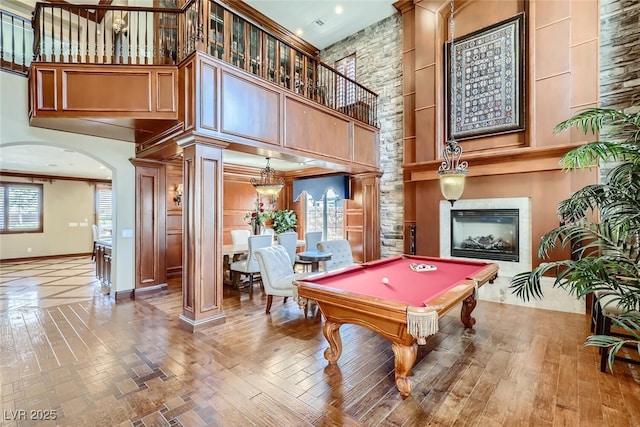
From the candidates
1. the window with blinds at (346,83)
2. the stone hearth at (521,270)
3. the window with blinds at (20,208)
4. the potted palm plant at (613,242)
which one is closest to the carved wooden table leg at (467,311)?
the potted palm plant at (613,242)

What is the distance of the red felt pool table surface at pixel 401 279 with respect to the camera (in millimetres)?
2442

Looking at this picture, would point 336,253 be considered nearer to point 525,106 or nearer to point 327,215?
point 327,215

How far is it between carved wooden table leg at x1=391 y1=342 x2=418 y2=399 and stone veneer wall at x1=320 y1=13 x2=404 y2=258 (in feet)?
14.0

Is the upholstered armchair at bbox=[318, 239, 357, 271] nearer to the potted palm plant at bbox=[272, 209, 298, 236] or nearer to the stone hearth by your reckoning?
the stone hearth

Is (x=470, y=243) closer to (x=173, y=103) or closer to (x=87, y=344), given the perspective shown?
(x=173, y=103)

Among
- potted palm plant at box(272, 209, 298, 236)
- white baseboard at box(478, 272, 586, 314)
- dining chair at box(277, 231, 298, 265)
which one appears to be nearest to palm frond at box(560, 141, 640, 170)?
white baseboard at box(478, 272, 586, 314)

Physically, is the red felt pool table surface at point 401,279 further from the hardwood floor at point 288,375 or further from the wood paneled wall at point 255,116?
the wood paneled wall at point 255,116

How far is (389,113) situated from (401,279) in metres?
4.67

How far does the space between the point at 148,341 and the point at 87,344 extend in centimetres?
63

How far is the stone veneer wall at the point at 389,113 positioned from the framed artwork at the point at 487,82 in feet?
3.85

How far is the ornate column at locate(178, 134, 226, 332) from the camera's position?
3701 mm

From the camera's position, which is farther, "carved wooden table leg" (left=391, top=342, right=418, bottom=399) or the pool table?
"carved wooden table leg" (left=391, top=342, right=418, bottom=399)

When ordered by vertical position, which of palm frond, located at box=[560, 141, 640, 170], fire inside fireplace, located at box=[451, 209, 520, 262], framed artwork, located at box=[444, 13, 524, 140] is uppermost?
framed artwork, located at box=[444, 13, 524, 140]

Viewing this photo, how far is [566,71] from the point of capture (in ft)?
14.7
